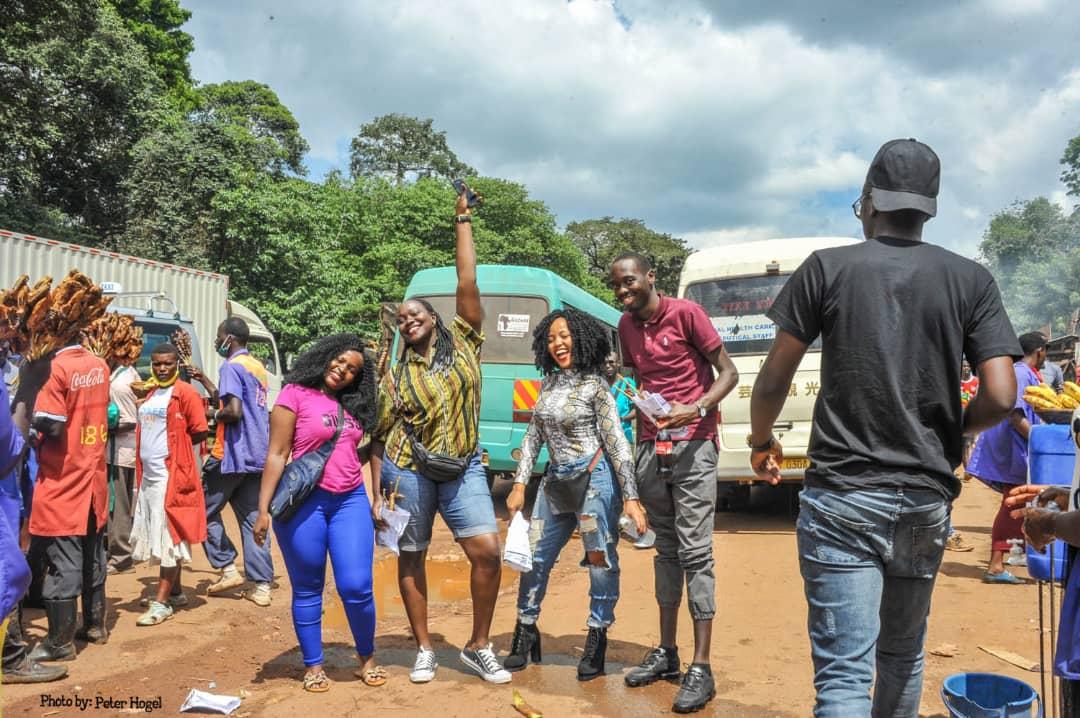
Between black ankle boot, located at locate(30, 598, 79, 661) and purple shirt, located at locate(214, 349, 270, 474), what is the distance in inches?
59.4

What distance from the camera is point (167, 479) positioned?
18.2 feet

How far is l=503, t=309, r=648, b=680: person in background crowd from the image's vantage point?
4.13m

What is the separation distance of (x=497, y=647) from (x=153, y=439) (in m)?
2.76

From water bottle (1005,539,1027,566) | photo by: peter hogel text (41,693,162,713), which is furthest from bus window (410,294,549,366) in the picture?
photo by: peter hogel text (41,693,162,713)

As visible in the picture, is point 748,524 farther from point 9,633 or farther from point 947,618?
point 9,633

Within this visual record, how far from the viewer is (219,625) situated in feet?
17.3

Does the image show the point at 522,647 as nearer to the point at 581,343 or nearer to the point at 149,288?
the point at 581,343

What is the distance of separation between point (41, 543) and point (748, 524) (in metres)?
6.74

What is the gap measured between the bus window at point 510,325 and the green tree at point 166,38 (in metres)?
24.0

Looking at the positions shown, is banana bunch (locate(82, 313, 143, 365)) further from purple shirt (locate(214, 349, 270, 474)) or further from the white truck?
the white truck

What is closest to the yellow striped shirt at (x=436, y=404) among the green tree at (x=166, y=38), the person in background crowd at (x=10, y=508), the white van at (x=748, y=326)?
the person in background crowd at (x=10, y=508)

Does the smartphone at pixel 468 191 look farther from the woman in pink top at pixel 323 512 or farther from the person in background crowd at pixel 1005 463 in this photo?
the person in background crowd at pixel 1005 463

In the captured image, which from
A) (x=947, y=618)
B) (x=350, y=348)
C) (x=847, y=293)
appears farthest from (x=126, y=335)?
(x=947, y=618)

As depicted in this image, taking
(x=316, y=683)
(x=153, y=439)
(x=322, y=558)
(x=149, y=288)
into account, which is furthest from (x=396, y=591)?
(x=149, y=288)
